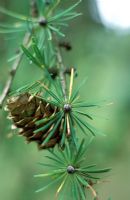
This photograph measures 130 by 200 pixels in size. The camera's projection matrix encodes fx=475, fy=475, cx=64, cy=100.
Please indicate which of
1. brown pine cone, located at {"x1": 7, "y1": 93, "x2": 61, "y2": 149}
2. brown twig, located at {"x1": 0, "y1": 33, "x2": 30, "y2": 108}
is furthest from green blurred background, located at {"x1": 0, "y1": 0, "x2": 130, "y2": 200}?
brown pine cone, located at {"x1": 7, "y1": 93, "x2": 61, "y2": 149}

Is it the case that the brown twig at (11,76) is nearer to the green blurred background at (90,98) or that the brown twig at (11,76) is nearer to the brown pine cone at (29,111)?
the brown pine cone at (29,111)

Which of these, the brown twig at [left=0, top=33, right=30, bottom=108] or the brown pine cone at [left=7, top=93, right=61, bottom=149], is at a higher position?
the brown twig at [left=0, top=33, right=30, bottom=108]

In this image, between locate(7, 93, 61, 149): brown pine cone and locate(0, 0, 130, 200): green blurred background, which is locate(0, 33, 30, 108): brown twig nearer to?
locate(7, 93, 61, 149): brown pine cone

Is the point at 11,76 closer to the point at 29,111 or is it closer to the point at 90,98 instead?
the point at 29,111

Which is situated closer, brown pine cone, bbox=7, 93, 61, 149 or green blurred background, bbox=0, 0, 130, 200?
brown pine cone, bbox=7, 93, 61, 149

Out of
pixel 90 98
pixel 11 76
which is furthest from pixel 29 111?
pixel 90 98

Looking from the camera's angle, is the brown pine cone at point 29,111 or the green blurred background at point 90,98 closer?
the brown pine cone at point 29,111

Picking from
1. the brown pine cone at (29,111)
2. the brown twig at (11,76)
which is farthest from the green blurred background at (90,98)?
the brown pine cone at (29,111)

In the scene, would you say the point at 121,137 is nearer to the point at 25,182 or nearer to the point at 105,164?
the point at 105,164
